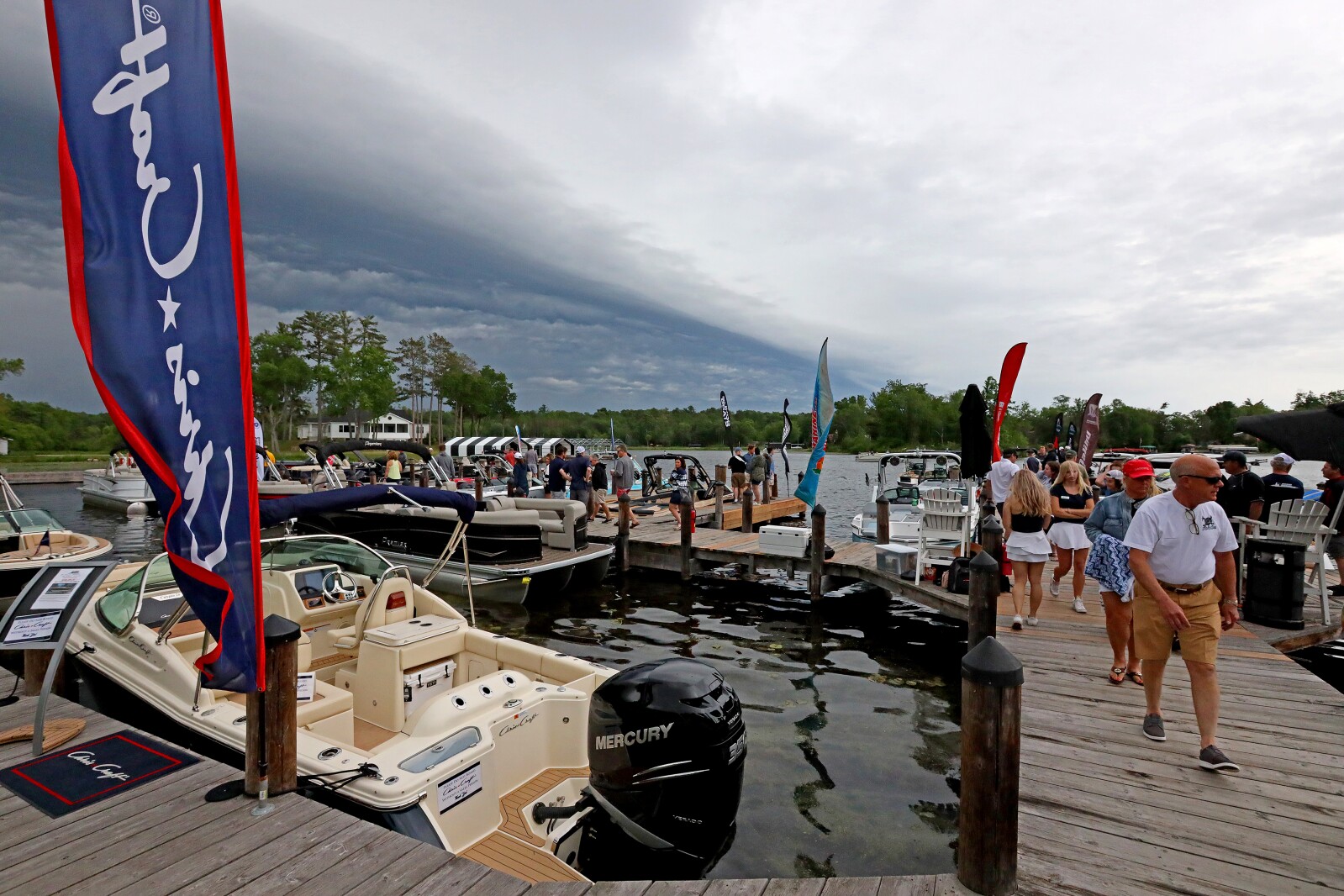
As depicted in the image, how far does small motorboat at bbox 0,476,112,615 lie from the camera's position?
9.92 m

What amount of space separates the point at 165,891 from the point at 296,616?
11.1ft

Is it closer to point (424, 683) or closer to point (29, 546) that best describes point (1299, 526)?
point (424, 683)

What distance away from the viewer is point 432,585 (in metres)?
11.6

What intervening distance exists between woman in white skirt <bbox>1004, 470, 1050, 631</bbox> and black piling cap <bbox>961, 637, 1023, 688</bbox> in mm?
4195

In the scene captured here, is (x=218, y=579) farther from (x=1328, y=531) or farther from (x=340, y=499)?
(x=1328, y=531)

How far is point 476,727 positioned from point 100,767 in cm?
193

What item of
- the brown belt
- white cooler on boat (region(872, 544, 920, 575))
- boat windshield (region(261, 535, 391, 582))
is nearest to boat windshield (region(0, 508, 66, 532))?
boat windshield (region(261, 535, 391, 582))

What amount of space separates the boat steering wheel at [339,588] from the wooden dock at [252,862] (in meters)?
2.88

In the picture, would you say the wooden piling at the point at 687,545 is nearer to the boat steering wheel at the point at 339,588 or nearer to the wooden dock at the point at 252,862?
the boat steering wheel at the point at 339,588

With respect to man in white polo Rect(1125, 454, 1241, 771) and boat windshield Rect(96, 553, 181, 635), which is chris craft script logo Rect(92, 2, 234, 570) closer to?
boat windshield Rect(96, 553, 181, 635)

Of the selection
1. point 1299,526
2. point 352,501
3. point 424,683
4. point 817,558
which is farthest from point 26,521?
point 1299,526

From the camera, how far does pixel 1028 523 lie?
6484 millimetres

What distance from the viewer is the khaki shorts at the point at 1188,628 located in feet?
11.9

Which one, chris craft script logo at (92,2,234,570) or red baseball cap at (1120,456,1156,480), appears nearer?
chris craft script logo at (92,2,234,570)
